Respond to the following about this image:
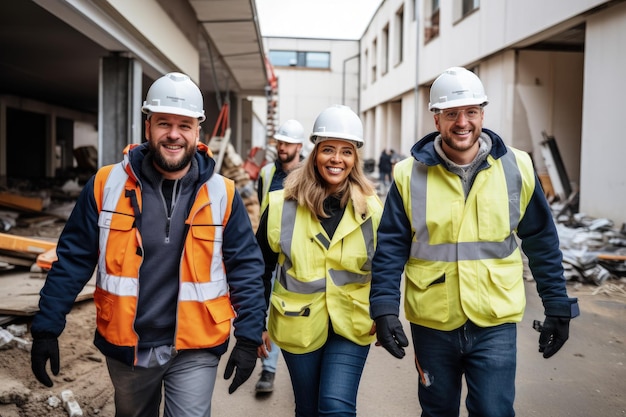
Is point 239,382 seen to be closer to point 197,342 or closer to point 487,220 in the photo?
point 197,342

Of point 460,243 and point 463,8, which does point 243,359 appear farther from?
point 463,8

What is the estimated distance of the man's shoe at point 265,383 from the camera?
4.04 m

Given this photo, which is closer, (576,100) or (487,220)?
(487,220)

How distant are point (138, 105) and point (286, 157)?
3.25 metres

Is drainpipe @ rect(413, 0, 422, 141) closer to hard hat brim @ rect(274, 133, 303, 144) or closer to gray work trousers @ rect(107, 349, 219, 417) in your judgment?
hard hat brim @ rect(274, 133, 303, 144)

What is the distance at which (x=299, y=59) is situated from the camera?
3684 cm

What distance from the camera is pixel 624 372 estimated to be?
177 inches

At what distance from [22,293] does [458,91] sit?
13.5 feet

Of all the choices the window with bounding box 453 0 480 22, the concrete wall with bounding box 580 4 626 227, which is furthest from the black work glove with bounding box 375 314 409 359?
the window with bounding box 453 0 480 22

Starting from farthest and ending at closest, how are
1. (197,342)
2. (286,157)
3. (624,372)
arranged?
(286,157) → (624,372) → (197,342)

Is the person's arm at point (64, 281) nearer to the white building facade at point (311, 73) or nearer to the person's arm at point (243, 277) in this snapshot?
the person's arm at point (243, 277)

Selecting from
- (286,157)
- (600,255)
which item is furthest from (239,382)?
(600,255)

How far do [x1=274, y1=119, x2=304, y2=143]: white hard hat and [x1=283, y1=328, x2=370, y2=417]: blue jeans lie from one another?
2777 mm

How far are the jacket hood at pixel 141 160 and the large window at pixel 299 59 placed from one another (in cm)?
3519
